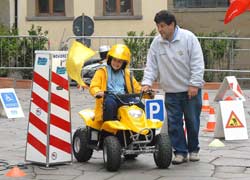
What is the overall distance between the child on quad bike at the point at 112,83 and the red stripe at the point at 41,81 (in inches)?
21.8

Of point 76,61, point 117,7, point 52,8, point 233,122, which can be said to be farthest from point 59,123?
point 52,8

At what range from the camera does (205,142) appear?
11.0m

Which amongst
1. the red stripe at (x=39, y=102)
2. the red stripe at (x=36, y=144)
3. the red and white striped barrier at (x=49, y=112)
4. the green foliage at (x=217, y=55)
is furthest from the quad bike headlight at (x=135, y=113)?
the green foliage at (x=217, y=55)

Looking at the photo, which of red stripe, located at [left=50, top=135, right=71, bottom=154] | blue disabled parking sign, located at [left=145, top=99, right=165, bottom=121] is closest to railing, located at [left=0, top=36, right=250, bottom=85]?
blue disabled parking sign, located at [left=145, top=99, right=165, bottom=121]

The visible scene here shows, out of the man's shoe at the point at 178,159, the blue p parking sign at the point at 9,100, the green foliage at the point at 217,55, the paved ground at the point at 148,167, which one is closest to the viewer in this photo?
the paved ground at the point at 148,167

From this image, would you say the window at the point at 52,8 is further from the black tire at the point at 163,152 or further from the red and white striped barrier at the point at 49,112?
the black tire at the point at 163,152

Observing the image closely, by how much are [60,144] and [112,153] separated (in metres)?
0.77

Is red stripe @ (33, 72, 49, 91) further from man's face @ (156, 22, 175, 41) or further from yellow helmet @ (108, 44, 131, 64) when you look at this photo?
man's face @ (156, 22, 175, 41)

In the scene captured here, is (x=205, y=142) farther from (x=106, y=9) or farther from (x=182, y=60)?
(x=106, y=9)

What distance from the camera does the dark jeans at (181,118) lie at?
9070mm

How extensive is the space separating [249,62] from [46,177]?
14.9 meters

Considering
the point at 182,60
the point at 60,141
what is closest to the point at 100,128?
the point at 60,141

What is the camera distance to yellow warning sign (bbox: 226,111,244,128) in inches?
439

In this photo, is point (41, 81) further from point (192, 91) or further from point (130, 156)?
point (192, 91)
